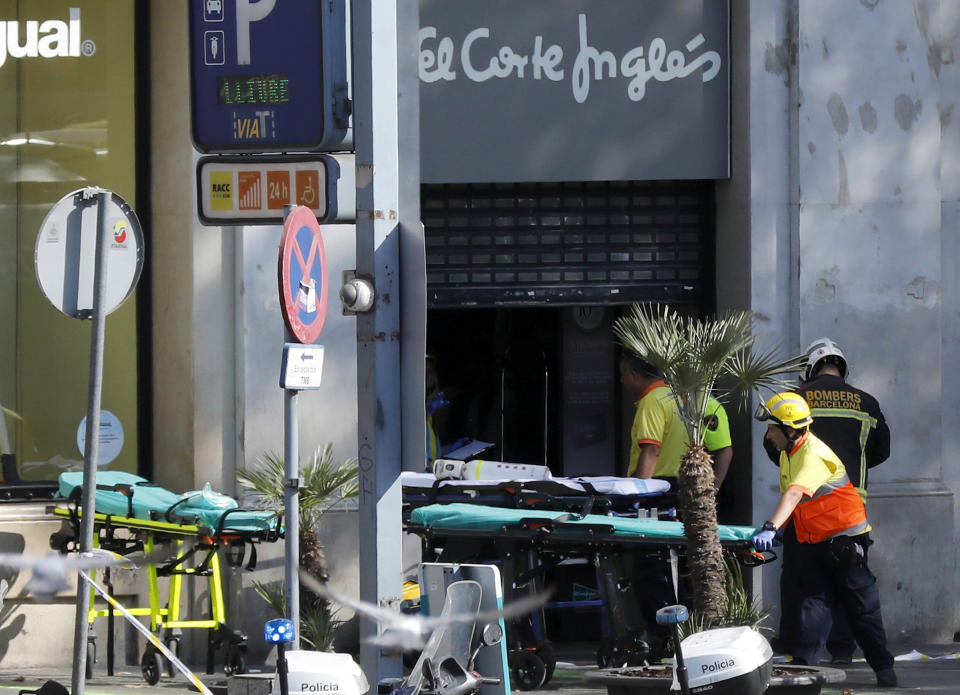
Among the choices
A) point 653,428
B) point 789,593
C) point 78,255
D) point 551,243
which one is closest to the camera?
point 78,255

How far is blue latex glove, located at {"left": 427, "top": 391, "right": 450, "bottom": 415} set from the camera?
35.6 ft

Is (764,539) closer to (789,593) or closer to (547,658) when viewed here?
(789,593)

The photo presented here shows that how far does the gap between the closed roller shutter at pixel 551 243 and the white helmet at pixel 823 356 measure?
49.1 inches

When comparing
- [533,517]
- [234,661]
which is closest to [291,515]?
[533,517]

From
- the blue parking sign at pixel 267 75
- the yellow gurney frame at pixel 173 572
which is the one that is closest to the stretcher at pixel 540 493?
the yellow gurney frame at pixel 173 572

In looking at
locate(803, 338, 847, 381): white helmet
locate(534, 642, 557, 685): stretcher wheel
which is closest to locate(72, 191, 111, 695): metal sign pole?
locate(534, 642, 557, 685): stretcher wheel

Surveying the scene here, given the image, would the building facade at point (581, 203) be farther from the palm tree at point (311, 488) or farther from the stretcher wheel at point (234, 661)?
the stretcher wheel at point (234, 661)

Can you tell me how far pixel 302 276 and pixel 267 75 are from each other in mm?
982

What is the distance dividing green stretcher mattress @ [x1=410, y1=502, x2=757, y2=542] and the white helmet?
159cm

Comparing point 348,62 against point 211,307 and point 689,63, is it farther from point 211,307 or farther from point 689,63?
point 689,63

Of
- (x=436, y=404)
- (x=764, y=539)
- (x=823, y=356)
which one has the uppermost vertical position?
(x=823, y=356)

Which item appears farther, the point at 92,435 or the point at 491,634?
the point at 92,435

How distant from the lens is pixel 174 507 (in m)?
8.74

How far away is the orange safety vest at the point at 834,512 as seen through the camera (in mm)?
8508
